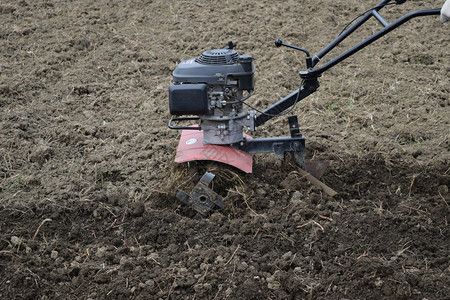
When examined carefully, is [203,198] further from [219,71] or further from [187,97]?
[219,71]

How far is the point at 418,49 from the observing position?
5.79 metres

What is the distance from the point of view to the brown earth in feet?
9.17

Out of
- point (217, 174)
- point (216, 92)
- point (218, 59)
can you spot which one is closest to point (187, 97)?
point (216, 92)

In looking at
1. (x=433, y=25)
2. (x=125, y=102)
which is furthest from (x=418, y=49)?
(x=125, y=102)

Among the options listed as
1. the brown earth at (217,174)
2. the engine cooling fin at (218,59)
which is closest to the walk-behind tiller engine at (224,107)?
the engine cooling fin at (218,59)

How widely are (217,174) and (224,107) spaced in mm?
464

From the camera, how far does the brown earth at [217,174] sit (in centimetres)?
279

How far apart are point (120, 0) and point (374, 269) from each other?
18.8 ft

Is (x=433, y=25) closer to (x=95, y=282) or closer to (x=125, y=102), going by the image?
(x=125, y=102)

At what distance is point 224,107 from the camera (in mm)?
3553

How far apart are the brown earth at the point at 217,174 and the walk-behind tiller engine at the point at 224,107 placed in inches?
5.8

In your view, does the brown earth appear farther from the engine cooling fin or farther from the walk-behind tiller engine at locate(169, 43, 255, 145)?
the engine cooling fin

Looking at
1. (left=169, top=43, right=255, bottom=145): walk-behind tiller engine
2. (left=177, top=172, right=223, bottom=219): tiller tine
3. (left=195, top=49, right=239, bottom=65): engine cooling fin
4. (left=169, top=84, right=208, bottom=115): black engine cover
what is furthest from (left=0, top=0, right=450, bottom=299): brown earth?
(left=195, top=49, right=239, bottom=65): engine cooling fin

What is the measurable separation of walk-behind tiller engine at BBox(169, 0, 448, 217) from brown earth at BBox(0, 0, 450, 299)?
146 mm
